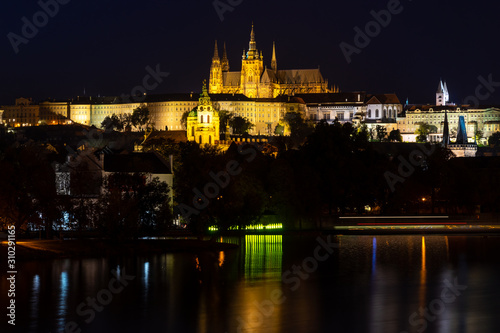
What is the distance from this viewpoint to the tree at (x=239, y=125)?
598ft

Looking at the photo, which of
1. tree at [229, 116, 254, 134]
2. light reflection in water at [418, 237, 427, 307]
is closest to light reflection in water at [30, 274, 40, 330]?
light reflection in water at [418, 237, 427, 307]

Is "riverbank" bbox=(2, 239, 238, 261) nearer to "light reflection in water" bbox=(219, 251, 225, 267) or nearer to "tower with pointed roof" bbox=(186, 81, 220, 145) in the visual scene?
"light reflection in water" bbox=(219, 251, 225, 267)

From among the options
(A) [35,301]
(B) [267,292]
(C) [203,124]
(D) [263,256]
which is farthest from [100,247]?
(C) [203,124]

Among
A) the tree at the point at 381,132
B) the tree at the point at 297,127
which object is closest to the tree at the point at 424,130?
the tree at the point at 381,132

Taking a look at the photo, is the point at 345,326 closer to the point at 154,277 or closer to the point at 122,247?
the point at 154,277

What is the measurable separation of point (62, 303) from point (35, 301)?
3.49 ft

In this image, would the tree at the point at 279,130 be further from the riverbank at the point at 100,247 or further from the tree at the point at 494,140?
the riverbank at the point at 100,247

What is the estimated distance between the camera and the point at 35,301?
123 ft

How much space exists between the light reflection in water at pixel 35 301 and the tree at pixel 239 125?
460ft

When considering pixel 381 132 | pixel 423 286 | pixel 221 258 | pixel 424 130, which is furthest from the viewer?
pixel 424 130

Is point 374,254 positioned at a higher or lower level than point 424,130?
lower

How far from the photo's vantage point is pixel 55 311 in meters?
35.8

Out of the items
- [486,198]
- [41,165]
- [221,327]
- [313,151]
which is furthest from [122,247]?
[486,198]

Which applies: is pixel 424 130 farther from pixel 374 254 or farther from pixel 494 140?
pixel 374 254
